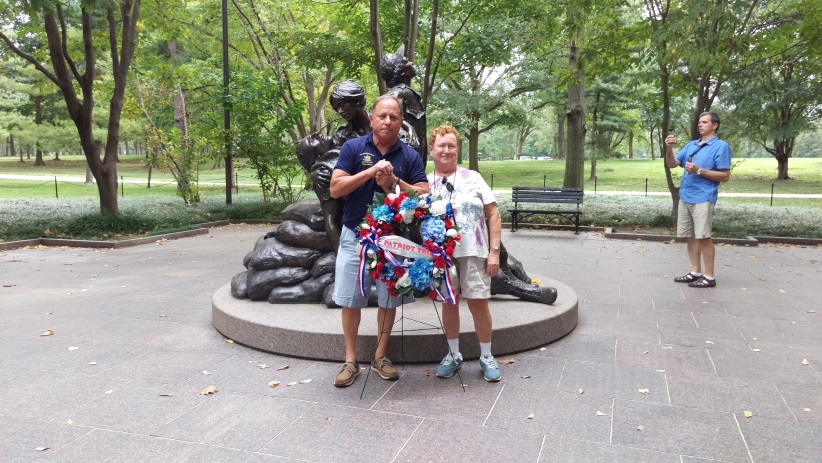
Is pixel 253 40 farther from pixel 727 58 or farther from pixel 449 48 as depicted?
pixel 727 58

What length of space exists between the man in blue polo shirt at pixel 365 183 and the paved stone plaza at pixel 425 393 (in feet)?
1.37

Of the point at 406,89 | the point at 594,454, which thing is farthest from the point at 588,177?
the point at 594,454

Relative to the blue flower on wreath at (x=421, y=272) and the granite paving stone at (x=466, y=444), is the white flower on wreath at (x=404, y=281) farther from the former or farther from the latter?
the granite paving stone at (x=466, y=444)

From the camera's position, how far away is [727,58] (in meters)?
9.95

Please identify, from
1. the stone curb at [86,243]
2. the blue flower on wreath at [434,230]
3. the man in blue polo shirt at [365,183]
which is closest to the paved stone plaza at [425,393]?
the man in blue polo shirt at [365,183]

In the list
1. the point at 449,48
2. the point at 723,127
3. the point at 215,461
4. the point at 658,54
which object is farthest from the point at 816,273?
the point at 723,127

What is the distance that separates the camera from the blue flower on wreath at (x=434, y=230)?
3.26 metres

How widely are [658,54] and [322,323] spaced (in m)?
9.08

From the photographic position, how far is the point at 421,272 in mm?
3273

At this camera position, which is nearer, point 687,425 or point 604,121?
point 687,425

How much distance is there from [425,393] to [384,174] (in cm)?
140

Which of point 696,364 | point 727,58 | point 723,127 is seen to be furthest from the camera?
point 723,127

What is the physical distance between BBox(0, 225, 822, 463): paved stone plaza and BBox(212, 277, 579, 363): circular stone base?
0.38ft

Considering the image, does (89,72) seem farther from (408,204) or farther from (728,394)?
(728,394)
